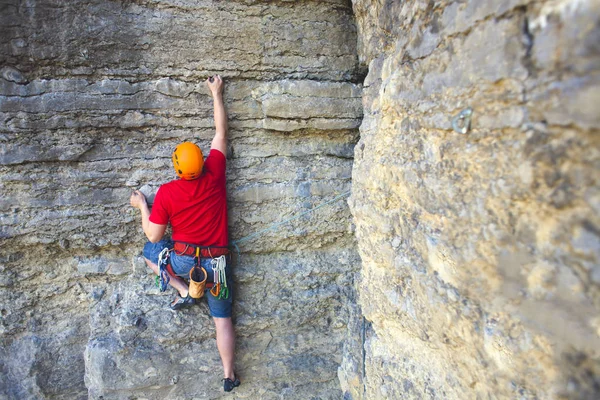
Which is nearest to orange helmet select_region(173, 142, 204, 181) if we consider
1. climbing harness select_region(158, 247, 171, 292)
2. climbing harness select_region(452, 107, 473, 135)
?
climbing harness select_region(158, 247, 171, 292)

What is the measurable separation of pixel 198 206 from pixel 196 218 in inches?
3.5

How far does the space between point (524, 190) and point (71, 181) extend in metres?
2.89

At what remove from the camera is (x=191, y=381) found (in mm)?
3332

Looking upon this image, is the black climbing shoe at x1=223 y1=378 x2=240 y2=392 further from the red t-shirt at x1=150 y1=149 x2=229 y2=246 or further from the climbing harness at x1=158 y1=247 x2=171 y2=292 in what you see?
the red t-shirt at x1=150 y1=149 x2=229 y2=246

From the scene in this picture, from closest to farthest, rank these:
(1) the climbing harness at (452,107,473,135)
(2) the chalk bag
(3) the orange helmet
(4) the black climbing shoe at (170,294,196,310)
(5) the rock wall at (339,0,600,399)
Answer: (5) the rock wall at (339,0,600,399) < (1) the climbing harness at (452,107,473,135) < (3) the orange helmet < (2) the chalk bag < (4) the black climbing shoe at (170,294,196,310)

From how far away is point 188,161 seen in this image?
2.78 m

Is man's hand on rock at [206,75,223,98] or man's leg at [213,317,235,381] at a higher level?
man's hand on rock at [206,75,223,98]

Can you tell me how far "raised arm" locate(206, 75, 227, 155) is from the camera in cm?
301

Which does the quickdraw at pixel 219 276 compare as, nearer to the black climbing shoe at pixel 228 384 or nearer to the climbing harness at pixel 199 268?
the climbing harness at pixel 199 268

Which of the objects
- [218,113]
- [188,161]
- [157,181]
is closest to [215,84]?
[218,113]

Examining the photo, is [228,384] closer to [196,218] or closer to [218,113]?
[196,218]

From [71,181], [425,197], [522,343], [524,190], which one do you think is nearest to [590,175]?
[524,190]

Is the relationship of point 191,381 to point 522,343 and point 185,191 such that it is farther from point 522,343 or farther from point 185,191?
point 522,343

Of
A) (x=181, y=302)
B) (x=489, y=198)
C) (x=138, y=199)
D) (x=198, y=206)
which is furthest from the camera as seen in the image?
(x=181, y=302)
